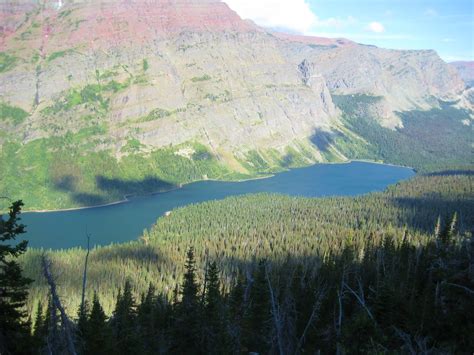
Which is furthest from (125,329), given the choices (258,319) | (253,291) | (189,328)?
(253,291)

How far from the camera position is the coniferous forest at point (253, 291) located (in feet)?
82.1

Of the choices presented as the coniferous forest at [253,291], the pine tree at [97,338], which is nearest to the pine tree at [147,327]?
the coniferous forest at [253,291]

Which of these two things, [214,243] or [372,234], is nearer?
[372,234]

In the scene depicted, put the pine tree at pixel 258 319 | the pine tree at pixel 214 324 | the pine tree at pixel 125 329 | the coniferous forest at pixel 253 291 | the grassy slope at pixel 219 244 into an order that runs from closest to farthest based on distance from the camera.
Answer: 1. the coniferous forest at pixel 253 291
2. the pine tree at pixel 125 329
3. the pine tree at pixel 214 324
4. the pine tree at pixel 258 319
5. the grassy slope at pixel 219 244

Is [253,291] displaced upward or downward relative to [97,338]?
downward

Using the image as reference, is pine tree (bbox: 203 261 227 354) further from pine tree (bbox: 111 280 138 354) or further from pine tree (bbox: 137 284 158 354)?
pine tree (bbox: 111 280 138 354)

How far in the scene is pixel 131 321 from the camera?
6575cm

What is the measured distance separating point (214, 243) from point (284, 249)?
80.9 ft

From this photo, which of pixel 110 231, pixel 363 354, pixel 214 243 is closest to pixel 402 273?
pixel 363 354

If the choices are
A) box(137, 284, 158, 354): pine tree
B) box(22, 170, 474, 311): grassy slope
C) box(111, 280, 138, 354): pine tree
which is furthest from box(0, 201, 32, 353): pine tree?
box(22, 170, 474, 311): grassy slope

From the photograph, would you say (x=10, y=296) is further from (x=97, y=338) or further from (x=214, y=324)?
(x=214, y=324)

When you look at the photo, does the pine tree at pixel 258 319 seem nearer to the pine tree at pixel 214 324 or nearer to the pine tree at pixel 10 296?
the pine tree at pixel 214 324

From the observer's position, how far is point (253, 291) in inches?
2970

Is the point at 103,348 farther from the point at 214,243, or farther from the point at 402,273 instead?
the point at 214,243
